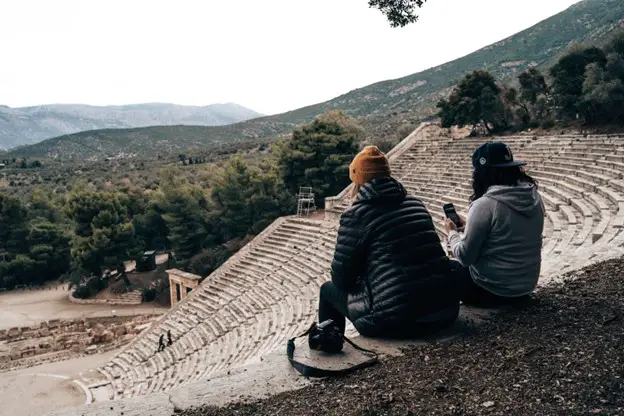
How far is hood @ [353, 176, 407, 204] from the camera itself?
11.4 ft

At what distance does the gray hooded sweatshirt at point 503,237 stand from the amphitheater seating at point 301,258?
2.05 m

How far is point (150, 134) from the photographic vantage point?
9575cm

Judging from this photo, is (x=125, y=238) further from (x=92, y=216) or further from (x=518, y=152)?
(x=518, y=152)

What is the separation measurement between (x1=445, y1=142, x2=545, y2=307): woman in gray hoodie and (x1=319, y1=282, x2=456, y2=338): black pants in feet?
1.65

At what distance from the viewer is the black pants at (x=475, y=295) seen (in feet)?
12.8

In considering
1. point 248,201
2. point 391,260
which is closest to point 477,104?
point 248,201

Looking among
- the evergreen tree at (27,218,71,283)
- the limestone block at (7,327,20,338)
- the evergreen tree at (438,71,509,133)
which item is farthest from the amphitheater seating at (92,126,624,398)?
the evergreen tree at (27,218,71,283)

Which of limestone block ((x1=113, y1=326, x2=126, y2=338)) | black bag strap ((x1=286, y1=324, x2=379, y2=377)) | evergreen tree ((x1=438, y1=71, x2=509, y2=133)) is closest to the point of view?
black bag strap ((x1=286, y1=324, x2=379, y2=377))

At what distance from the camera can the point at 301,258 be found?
1688cm

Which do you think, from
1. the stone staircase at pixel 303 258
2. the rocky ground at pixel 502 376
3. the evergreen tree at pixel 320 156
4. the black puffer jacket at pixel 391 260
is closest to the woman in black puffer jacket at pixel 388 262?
the black puffer jacket at pixel 391 260

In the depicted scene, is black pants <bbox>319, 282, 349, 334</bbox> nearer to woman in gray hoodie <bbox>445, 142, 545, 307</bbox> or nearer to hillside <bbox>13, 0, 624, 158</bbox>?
woman in gray hoodie <bbox>445, 142, 545, 307</bbox>

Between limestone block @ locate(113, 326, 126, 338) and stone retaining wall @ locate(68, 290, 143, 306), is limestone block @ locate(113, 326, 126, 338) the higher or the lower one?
the higher one

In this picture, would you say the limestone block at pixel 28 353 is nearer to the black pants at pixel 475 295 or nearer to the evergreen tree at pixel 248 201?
the evergreen tree at pixel 248 201

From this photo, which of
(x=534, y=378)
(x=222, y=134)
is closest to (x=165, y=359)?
(x=534, y=378)
